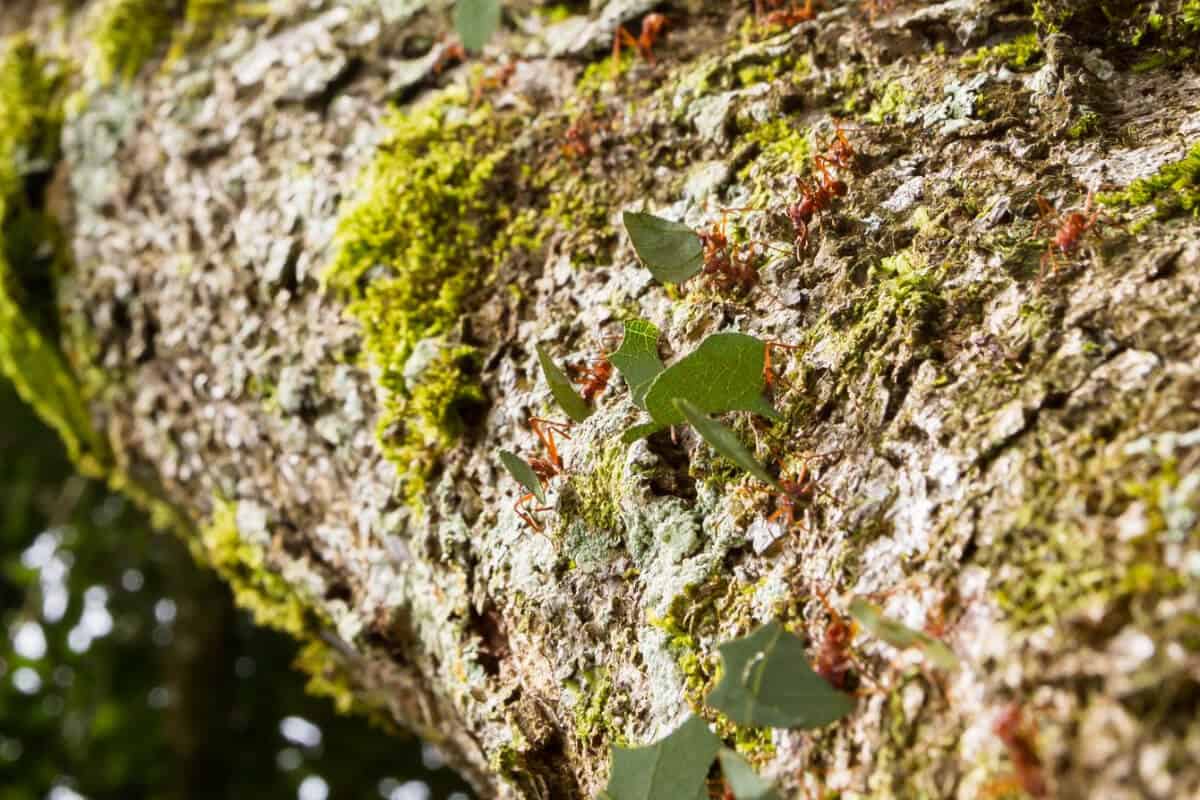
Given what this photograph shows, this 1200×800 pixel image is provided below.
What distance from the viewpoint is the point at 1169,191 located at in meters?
0.71

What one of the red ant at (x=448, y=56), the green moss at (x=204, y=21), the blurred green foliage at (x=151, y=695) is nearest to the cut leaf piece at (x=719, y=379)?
the red ant at (x=448, y=56)

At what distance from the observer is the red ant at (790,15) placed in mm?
1074

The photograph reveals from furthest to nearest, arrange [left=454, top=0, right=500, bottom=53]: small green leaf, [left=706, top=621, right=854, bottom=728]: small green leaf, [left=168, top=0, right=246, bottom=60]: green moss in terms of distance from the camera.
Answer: [left=168, top=0, right=246, bottom=60]: green moss, [left=454, top=0, right=500, bottom=53]: small green leaf, [left=706, top=621, right=854, bottom=728]: small green leaf

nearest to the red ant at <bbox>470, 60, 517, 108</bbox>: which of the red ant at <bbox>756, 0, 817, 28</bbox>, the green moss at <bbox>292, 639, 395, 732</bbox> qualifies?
the red ant at <bbox>756, 0, 817, 28</bbox>

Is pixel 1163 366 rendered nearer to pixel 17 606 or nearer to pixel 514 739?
pixel 514 739

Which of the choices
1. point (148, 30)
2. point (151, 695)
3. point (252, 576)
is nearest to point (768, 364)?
point (252, 576)

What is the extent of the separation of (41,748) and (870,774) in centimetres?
349

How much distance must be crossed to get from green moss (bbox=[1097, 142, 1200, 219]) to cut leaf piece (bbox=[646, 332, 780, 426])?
0.28 metres

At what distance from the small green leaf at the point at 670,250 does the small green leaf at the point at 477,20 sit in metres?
0.44

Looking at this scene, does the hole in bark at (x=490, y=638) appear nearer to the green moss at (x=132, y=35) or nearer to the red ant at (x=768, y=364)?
the red ant at (x=768, y=364)

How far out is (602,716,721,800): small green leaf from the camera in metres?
0.66

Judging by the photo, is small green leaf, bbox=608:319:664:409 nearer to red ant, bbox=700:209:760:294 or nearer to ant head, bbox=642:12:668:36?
red ant, bbox=700:209:760:294

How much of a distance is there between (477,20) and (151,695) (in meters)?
3.02

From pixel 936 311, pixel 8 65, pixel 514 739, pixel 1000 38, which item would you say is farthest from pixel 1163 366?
pixel 8 65
